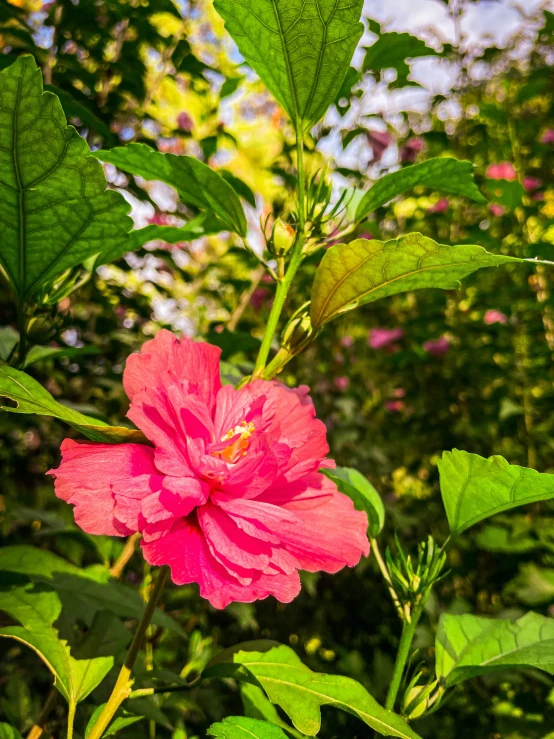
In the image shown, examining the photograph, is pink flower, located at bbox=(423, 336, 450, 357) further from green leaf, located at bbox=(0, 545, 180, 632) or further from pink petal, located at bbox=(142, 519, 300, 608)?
pink petal, located at bbox=(142, 519, 300, 608)

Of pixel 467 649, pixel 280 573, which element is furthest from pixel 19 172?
pixel 467 649

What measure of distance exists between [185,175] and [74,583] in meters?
0.50

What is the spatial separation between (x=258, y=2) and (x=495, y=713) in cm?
129

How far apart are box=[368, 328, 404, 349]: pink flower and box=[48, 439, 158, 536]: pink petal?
1.90 metres

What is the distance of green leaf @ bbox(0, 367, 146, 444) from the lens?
0.41 m

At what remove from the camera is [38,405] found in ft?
1.38

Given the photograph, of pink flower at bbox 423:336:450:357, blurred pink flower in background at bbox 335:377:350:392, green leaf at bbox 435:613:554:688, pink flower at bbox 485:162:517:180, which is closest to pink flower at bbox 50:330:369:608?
green leaf at bbox 435:613:554:688

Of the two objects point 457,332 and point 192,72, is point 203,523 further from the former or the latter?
point 457,332

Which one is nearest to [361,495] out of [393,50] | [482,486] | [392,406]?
[482,486]

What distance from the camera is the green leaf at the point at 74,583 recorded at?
0.65m

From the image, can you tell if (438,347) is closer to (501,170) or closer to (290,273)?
(501,170)

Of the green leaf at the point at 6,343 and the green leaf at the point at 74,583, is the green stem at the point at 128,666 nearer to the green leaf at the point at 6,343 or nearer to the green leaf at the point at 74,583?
the green leaf at the point at 74,583

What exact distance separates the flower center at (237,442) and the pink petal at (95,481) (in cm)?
9

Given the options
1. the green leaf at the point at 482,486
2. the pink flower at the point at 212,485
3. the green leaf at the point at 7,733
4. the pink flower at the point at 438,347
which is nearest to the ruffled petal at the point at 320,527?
the pink flower at the point at 212,485
